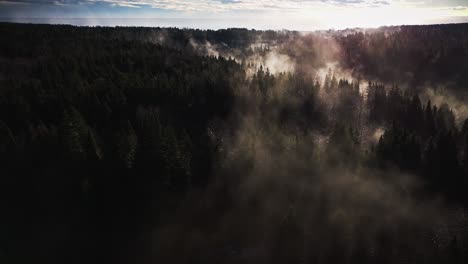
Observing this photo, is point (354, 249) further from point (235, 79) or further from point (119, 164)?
point (235, 79)

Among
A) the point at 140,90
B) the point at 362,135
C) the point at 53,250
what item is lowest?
A: the point at 53,250

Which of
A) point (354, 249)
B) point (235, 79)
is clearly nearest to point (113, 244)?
point (354, 249)

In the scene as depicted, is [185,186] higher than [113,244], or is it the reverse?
[185,186]

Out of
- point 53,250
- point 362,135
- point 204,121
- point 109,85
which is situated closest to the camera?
point 53,250

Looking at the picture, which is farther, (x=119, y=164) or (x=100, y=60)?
(x=100, y=60)

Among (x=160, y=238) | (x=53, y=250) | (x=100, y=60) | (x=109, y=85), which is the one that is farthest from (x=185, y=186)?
(x=100, y=60)

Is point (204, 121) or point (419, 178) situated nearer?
point (419, 178)

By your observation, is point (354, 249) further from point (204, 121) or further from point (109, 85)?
point (109, 85)

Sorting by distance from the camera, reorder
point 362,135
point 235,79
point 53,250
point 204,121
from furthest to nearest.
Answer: point 235,79, point 362,135, point 204,121, point 53,250

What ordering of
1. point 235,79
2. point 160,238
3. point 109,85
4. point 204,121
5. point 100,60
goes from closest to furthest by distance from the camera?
point 160,238, point 109,85, point 204,121, point 235,79, point 100,60
